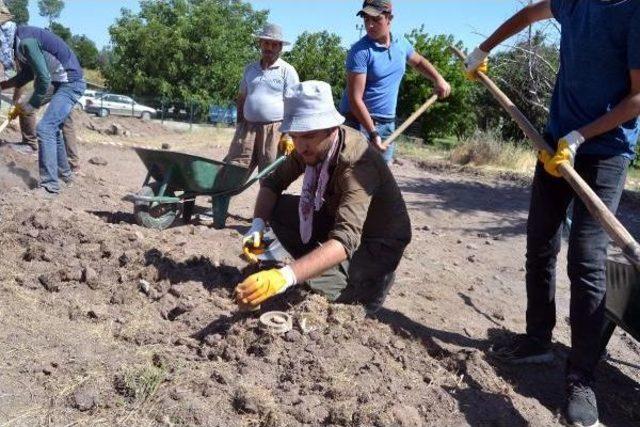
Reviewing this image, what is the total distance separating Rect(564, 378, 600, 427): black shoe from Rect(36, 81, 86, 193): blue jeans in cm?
486

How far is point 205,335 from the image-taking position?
3166 millimetres

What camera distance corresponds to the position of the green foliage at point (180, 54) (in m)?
29.3

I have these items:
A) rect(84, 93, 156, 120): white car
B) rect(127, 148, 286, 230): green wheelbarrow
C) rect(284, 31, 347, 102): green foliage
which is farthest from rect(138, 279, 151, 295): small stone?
rect(284, 31, 347, 102): green foliage

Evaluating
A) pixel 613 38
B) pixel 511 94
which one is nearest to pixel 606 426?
pixel 613 38

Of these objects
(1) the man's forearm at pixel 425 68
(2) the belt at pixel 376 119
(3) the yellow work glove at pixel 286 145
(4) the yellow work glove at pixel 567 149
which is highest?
(1) the man's forearm at pixel 425 68

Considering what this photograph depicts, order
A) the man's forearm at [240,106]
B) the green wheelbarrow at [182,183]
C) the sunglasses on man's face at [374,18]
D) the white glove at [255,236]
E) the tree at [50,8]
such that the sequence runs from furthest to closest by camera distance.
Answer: the tree at [50,8] < the man's forearm at [240,106] < the green wheelbarrow at [182,183] < the sunglasses on man's face at [374,18] < the white glove at [255,236]

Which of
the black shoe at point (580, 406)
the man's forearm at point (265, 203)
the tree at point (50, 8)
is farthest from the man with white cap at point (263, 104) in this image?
the tree at point (50, 8)

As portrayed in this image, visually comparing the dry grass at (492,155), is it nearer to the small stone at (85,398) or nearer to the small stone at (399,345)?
the small stone at (399,345)

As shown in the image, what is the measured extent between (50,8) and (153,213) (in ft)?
373

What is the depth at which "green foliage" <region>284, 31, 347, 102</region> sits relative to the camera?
30281mm

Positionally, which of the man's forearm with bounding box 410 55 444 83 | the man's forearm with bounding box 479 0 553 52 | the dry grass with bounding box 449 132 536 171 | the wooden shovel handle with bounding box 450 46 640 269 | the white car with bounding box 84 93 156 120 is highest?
the man's forearm with bounding box 479 0 553 52

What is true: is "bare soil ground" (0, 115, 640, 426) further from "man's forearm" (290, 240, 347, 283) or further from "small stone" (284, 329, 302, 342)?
"man's forearm" (290, 240, 347, 283)

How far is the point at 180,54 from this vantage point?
95.6 feet

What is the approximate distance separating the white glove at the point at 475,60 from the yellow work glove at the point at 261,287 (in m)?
1.88
